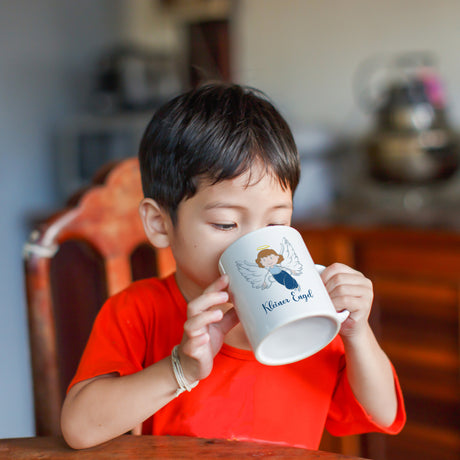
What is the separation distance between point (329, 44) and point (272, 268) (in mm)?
1725

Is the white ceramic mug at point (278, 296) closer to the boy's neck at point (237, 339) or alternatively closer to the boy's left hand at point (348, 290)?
the boy's left hand at point (348, 290)

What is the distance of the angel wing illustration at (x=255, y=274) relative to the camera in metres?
0.52

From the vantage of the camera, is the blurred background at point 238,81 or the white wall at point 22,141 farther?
the white wall at point 22,141

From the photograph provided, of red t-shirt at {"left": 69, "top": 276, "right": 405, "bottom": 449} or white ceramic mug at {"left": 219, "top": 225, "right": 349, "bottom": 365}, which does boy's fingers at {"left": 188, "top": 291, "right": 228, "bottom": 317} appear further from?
red t-shirt at {"left": 69, "top": 276, "right": 405, "bottom": 449}

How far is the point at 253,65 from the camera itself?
2.28 m

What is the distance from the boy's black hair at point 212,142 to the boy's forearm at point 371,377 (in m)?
0.22

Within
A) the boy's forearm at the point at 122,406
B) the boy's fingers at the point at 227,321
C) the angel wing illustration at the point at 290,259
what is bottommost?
the boy's forearm at the point at 122,406

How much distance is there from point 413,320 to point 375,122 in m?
0.63

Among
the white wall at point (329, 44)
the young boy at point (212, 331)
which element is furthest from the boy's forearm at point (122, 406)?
the white wall at point (329, 44)

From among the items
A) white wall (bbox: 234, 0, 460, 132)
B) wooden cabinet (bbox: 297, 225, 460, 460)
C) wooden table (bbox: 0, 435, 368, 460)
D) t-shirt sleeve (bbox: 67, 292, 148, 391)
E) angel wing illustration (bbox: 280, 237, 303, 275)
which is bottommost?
wooden cabinet (bbox: 297, 225, 460, 460)

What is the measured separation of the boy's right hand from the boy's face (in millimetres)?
76

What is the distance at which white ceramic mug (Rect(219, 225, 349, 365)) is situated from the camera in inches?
20.1

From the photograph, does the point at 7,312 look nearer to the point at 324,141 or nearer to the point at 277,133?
the point at 324,141

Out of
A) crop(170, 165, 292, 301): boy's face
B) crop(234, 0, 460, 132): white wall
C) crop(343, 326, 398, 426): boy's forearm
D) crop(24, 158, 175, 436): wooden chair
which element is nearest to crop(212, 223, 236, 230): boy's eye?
crop(170, 165, 292, 301): boy's face
